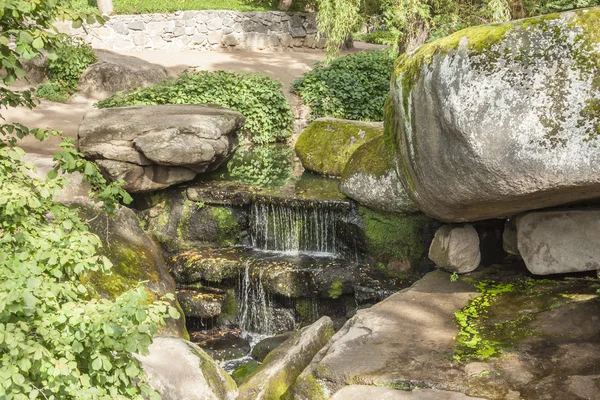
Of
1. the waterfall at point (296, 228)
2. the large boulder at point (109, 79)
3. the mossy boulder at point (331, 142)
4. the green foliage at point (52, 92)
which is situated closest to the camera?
the waterfall at point (296, 228)

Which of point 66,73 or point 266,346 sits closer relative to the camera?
point 266,346

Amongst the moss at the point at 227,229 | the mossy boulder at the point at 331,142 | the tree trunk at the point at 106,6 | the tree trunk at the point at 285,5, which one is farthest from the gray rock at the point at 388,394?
the tree trunk at the point at 285,5

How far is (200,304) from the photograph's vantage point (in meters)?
9.69

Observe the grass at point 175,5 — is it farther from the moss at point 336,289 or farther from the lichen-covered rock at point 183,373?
the lichen-covered rock at point 183,373

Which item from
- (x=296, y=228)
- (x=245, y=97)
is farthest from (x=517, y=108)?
(x=245, y=97)

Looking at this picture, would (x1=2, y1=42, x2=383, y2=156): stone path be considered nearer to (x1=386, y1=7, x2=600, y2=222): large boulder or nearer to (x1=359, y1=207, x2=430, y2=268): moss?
(x1=359, y1=207, x2=430, y2=268): moss

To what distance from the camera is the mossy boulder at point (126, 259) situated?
8.30 m

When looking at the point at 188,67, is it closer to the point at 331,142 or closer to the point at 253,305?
the point at 331,142

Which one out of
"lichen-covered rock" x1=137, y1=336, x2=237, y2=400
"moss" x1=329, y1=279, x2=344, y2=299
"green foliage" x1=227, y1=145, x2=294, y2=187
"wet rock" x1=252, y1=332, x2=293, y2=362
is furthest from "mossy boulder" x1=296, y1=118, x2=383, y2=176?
"lichen-covered rock" x1=137, y1=336, x2=237, y2=400

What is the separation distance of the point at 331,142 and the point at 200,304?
13.5ft

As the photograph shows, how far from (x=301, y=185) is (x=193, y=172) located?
69.8 inches

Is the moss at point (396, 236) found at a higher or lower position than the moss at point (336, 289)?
higher

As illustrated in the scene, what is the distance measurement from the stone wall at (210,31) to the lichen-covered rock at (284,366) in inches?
634

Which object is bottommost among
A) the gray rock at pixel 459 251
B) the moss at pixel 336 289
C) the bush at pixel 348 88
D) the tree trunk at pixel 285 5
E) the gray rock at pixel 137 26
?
the moss at pixel 336 289
